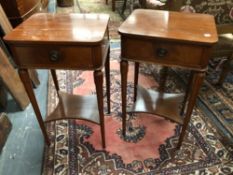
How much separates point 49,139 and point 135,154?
54 centimetres

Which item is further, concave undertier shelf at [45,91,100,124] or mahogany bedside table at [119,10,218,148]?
concave undertier shelf at [45,91,100,124]

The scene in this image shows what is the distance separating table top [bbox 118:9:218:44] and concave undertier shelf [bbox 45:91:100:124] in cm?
60

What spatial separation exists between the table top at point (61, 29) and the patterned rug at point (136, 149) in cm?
71

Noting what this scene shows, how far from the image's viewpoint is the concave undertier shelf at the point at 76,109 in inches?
50.1

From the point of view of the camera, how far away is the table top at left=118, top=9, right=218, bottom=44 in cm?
84

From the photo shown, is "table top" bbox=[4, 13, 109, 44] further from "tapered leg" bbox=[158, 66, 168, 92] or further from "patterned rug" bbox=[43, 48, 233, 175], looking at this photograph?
"patterned rug" bbox=[43, 48, 233, 175]

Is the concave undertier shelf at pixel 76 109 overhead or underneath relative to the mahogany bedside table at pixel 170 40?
underneath

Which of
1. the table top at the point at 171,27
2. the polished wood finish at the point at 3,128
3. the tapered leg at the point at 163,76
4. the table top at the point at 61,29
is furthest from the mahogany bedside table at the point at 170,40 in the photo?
the polished wood finish at the point at 3,128

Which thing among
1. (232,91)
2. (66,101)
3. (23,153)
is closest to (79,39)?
(66,101)

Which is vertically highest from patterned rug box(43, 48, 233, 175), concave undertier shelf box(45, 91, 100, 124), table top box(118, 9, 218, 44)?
table top box(118, 9, 218, 44)

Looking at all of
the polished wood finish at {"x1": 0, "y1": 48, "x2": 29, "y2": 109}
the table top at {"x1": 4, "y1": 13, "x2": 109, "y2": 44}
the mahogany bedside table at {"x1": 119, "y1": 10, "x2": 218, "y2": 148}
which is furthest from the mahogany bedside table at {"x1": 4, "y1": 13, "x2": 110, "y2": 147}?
the polished wood finish at {"x1": 0, "y1": 48, "x2": 29, "y2": 109}

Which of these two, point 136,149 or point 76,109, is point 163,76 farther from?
point 76,109

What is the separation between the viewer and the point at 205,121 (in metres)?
1.42

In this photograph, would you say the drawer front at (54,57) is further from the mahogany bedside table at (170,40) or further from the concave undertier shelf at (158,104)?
the concave undertier shelf at (158,104)
